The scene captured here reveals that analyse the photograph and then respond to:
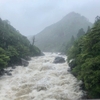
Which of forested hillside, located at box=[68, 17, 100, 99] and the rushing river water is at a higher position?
forested hillside, located at box=[68, 17, 100, 99]

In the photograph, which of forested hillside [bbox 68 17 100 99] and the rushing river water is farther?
the rushing river water

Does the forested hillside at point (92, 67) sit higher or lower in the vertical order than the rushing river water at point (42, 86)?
higher

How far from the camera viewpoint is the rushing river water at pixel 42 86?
69.5 feet

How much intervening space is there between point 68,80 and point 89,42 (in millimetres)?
6157

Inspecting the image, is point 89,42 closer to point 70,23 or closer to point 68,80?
point 68,80

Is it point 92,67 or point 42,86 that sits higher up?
point 92,67

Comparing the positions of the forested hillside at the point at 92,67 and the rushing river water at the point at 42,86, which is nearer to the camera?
the forested hillside at the point at 92,67

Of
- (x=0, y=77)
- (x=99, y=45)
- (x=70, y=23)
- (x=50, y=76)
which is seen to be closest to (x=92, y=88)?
(x=99, y=45)

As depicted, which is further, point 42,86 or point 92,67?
point 42,86

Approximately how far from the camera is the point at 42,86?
24156mm

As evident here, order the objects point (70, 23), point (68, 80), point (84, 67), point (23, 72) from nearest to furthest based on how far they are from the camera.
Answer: point (84, 67)
point (68, 80)
point (23, 72)
point (70, 23)

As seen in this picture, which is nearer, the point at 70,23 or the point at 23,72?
the point at 23,72

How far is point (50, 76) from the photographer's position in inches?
1113

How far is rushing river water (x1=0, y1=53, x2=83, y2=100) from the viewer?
21.2 m
